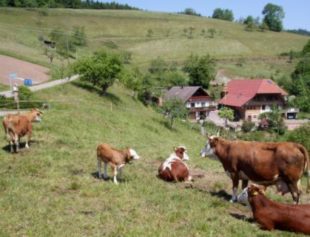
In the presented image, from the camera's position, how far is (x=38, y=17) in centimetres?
14262

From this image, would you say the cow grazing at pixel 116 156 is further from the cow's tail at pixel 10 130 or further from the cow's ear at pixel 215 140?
the cow's tail at pixel 10 130

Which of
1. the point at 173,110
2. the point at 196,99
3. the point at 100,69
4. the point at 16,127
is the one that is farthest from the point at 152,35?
the point at 16,127

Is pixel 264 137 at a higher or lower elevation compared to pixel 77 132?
lower

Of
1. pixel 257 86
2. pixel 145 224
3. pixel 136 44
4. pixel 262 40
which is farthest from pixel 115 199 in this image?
pixel 262 40

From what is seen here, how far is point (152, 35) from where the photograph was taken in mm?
153125

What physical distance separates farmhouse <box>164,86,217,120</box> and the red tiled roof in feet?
15.9

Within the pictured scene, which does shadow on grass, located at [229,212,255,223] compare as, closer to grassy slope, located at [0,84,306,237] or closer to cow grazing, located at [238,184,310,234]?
grassy slope, located at [0,84,306,237]

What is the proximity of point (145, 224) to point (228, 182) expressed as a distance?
5690mm

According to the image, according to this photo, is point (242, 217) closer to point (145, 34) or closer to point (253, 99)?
point (253, 99)

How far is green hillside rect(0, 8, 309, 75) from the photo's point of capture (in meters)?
125

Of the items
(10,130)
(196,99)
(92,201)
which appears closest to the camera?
(92,201)

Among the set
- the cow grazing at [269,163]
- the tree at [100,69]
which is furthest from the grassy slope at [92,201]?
the tree at [100,69]

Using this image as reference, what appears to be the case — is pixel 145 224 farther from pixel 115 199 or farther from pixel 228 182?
pixel 228 182

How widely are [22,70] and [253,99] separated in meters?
44.1
